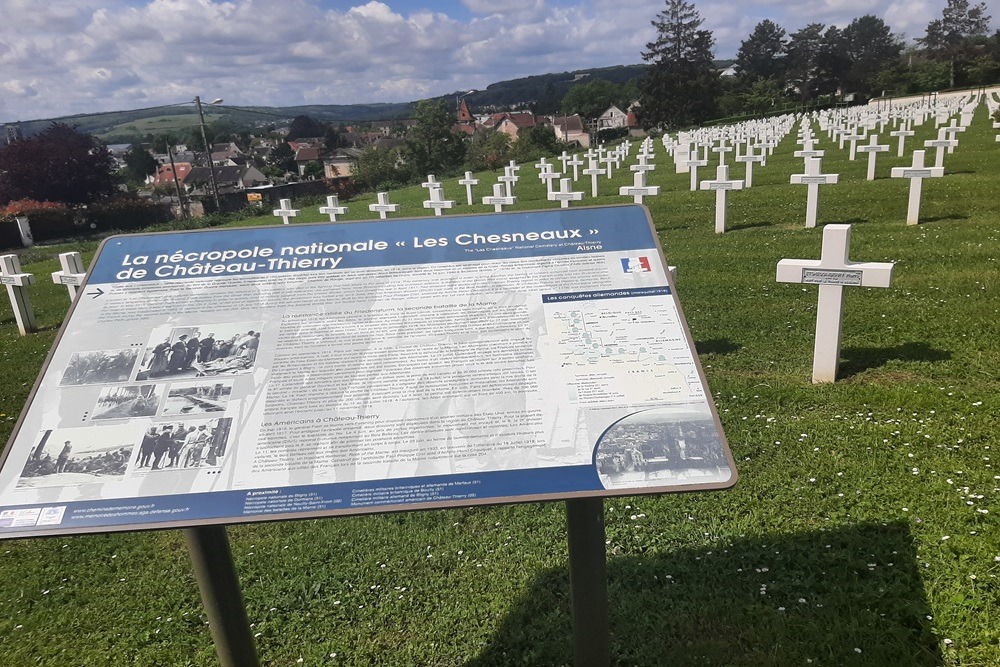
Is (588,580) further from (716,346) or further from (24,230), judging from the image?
(24,230)

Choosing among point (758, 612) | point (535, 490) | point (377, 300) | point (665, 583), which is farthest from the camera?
point (665, 583)

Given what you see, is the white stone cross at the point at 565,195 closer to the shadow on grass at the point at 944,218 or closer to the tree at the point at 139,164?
the shadow on grass at the point at 944,218

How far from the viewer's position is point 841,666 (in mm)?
2854

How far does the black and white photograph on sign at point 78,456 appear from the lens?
2223 millimetres

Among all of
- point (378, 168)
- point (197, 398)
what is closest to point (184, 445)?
point (197, 398)

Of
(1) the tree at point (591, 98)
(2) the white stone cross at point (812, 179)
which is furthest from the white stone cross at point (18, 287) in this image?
(1) the tree at point (591, 98)

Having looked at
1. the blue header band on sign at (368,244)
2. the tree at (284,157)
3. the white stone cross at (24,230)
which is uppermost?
the blue header band on sign at (368,244)

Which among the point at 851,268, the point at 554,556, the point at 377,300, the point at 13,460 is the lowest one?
the point at 554,556

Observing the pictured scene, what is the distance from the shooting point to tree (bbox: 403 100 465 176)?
49.2 m

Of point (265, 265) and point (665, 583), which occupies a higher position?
point (265, 265)

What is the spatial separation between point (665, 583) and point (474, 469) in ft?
5.97

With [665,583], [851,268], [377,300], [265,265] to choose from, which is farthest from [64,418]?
[851,268]

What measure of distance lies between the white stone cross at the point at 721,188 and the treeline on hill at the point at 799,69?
2420 inches

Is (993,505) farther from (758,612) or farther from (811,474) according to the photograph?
(758,612)
